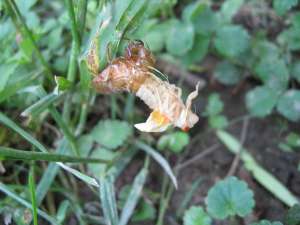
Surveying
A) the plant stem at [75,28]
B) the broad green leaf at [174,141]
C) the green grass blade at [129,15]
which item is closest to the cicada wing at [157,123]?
the green grass blade at [129,15]

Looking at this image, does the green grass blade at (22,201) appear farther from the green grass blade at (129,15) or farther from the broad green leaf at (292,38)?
the broad green leaf at (292,38)

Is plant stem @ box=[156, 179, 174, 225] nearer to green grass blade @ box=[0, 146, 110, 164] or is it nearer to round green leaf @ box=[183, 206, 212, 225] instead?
round green leaf @ box=[183, 206, 212, 225]

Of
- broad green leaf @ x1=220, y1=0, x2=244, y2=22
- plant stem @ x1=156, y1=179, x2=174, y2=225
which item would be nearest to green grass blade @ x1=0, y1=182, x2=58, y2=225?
plant stem @ x1=156, y1=179, x2=174, y2=225

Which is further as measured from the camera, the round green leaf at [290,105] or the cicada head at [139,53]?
the round green leaf at [290,105]

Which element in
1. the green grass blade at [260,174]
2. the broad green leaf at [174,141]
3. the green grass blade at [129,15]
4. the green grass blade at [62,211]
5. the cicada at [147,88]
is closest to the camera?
the cicada at [147,88]

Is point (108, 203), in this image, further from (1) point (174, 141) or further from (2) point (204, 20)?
(2) point (204, 20)

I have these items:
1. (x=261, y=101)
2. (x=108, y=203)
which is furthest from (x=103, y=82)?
(x=261, y=101)
